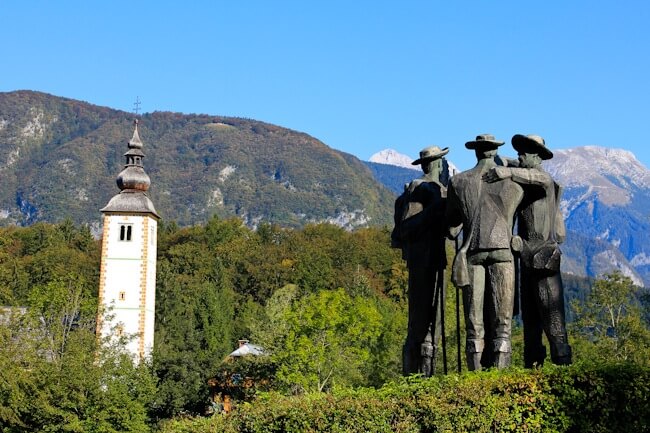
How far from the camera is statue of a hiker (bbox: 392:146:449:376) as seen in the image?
1269cm

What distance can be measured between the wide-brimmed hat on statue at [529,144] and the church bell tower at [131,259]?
43.9 m

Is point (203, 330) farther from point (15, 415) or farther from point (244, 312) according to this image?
point (15, 415)

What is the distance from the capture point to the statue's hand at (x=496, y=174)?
38.0 feet

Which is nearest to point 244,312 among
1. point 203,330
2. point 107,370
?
point 203,330

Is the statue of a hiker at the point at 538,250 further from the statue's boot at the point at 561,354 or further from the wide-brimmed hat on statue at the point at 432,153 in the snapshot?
the wide-brimmed hat on statue at the point at 432,153

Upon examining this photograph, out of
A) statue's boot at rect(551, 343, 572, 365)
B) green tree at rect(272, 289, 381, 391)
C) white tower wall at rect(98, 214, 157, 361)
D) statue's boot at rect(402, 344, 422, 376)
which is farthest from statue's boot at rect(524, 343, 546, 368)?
white tower wall at rect(98, 214, 157, 361)

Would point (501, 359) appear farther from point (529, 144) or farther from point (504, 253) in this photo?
point (529, 144)

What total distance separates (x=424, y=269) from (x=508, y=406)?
338 cm

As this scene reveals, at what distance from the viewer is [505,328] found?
11391 millimetres

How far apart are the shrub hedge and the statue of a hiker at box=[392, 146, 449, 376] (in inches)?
104

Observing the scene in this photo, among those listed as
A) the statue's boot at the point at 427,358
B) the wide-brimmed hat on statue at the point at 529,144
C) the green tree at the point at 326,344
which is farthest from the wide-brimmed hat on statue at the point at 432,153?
the green tree at the point at 326,344

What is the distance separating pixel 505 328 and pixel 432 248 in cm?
180

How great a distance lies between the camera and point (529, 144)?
39.8 feet

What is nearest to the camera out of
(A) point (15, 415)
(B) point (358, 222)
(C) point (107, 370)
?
(A) point (15, 415)
